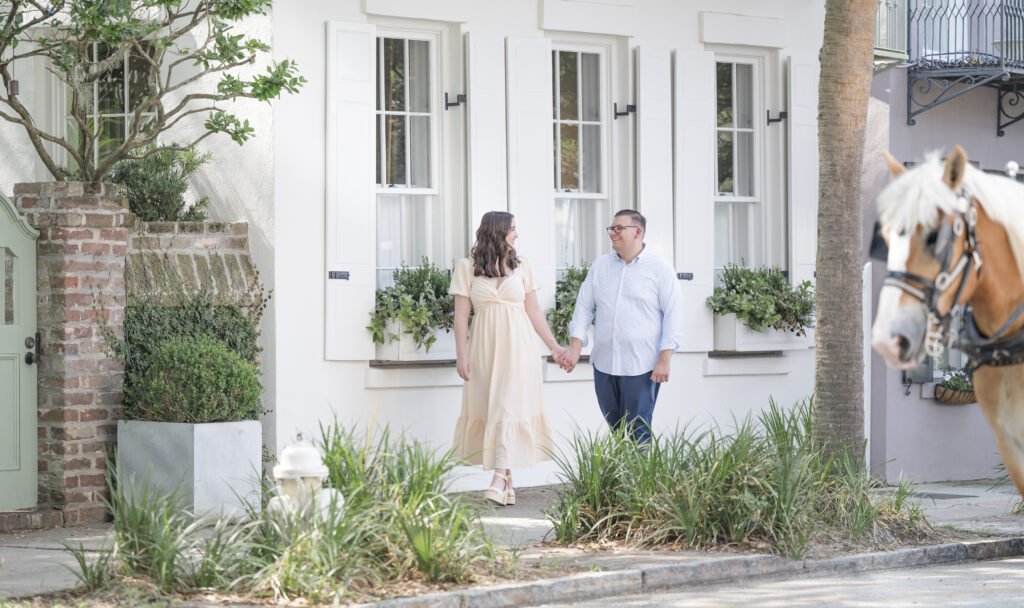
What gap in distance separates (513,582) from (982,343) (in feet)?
9.09

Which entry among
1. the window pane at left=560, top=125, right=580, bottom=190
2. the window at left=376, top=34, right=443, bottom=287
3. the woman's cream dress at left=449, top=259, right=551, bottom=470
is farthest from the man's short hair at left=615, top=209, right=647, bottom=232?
the window pane at left=560, top=125, right=580, bottom=190

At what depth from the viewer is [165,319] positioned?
10.2 m

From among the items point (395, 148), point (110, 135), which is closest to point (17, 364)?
point (110, 135)

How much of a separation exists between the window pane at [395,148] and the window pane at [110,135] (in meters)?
2.18

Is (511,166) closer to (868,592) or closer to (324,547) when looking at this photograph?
(868,592)

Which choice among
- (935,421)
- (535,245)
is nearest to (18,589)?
(535,245)

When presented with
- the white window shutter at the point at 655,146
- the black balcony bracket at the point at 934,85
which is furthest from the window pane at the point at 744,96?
the black balcony bracket at the point at 934,85

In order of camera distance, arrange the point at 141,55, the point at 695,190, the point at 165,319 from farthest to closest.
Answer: the point at 695,190, the point at 165,319, the point at 141,55

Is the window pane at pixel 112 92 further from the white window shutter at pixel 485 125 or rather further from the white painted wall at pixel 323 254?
the white window shutter at pixel 485 125

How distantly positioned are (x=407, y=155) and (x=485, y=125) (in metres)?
0.67

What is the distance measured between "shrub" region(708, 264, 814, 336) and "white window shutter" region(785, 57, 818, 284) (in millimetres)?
264

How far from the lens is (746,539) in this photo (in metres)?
8.30

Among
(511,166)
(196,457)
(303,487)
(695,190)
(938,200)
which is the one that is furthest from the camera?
(695,190)

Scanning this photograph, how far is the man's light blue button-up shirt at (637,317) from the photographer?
995cm
